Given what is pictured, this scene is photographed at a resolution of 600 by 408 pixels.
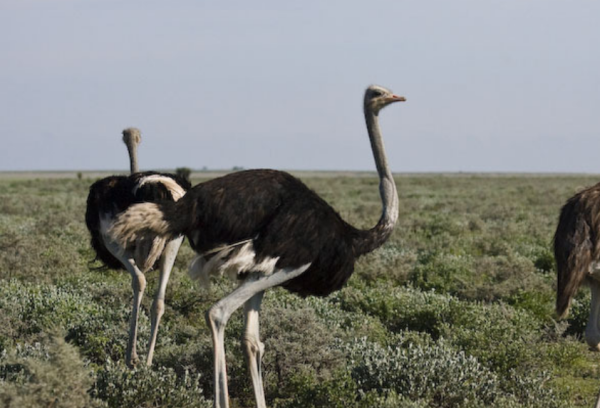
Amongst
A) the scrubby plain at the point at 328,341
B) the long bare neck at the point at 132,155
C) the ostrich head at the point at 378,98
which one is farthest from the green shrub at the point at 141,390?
the long bare neck at the point at 132,155

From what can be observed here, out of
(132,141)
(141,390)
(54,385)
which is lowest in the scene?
(141,390)

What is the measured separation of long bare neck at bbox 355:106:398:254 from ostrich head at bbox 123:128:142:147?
2.82m

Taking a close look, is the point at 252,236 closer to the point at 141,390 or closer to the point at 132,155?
the point at 141,390

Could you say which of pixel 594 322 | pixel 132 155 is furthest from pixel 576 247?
pixel 132 155

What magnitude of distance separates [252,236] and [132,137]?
3169 millimetres

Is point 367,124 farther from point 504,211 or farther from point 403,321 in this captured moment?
point 504,211

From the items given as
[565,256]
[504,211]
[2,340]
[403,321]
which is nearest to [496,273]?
[403,321]

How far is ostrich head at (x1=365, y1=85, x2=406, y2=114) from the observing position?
5.27 metres

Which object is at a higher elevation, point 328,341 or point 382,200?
point 382,200

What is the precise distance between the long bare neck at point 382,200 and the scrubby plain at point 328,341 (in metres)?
0.85

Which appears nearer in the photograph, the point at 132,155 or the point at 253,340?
the point at 253,340

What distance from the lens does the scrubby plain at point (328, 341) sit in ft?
15.7

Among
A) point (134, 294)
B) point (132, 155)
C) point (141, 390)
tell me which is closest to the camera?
point (141, 390)

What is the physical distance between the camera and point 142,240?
5.82 m
